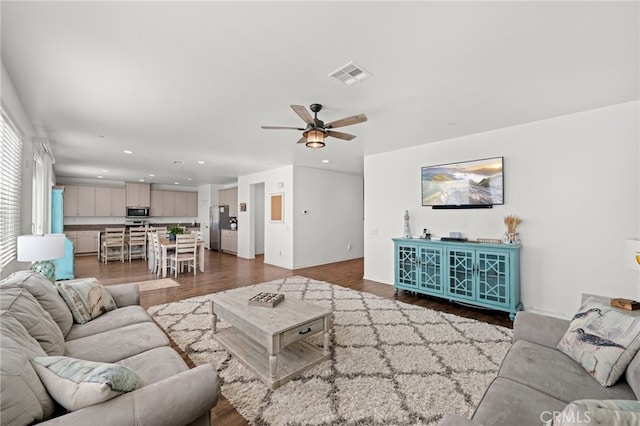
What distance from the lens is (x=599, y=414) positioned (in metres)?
0.77

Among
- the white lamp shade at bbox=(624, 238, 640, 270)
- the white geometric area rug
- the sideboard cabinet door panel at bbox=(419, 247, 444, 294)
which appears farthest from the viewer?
the sideboard cabinet door panel at bbox=(419, 247, 444, 294)

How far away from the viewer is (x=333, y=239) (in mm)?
7438

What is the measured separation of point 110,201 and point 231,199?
165 inches

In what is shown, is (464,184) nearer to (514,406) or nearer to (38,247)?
(514,406)

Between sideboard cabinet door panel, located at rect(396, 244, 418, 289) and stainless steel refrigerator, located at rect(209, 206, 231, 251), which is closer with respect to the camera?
sideboard cabinet door panel, located at rect(396, 244, 418, 289)

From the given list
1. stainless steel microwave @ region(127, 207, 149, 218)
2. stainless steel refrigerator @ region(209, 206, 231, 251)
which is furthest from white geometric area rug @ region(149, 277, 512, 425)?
stainless steel microwave @ region(127, 207, 149, 218)

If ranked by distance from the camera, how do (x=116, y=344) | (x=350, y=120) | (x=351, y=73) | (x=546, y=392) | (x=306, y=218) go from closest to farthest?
(x=546, y=392), (x=116, y=344), (x=351, y=73), (x=350, y=120), (x=306, y=218)

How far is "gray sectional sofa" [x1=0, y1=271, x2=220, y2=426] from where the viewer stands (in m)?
0.95

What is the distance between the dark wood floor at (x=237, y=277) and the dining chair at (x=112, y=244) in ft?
0.93

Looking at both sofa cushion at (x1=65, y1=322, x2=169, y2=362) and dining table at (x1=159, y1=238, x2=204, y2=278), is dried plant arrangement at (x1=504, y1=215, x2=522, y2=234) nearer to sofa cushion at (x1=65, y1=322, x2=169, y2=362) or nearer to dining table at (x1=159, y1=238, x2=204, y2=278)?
sofa cushion at (x1=65, y1=322, x2=169, y2=362)

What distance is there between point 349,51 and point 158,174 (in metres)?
8.03

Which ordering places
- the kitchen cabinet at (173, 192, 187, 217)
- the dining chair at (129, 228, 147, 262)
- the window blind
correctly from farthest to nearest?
the kitchen cabinet at (173, 192, 187, 217)
the dining chair at (129, 228, 147, 262)
the window blind

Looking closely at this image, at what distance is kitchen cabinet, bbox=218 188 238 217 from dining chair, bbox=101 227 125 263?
3.06 m

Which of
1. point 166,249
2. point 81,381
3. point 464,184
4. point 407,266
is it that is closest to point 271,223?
point 166,249
